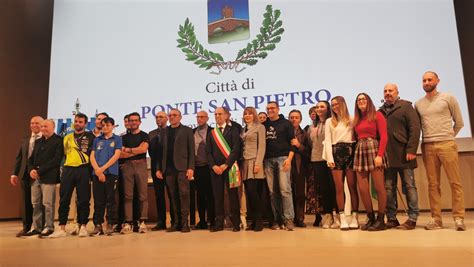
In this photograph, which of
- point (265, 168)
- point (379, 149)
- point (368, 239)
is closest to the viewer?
point (368, 239)

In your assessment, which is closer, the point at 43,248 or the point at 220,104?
the point at 43,248

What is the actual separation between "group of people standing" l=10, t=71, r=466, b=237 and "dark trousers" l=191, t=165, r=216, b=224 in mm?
11

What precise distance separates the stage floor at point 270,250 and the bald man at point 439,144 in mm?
240

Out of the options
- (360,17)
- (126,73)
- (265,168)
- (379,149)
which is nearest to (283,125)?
(265,168)

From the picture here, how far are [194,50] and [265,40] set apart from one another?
1.05 metres

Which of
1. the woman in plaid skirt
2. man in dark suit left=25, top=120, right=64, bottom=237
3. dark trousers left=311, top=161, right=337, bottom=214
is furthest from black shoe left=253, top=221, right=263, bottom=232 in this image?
man in dark suit left=25, top=120, right=64, bottom=237

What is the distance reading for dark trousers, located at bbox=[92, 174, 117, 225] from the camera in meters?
3.69

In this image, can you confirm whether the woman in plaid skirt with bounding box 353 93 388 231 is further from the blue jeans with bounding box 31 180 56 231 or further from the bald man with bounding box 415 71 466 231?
the blue jeans with bounding box 31 180 56 231

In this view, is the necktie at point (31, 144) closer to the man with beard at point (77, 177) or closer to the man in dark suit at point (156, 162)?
the man with beard at point (77, 177)

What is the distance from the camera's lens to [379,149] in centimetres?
316

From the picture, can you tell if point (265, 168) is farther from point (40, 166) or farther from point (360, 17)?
point (360, 17)

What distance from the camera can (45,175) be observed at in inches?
148

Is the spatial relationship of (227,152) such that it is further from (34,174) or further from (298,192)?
(34,174)

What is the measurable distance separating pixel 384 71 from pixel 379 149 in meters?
1.90
